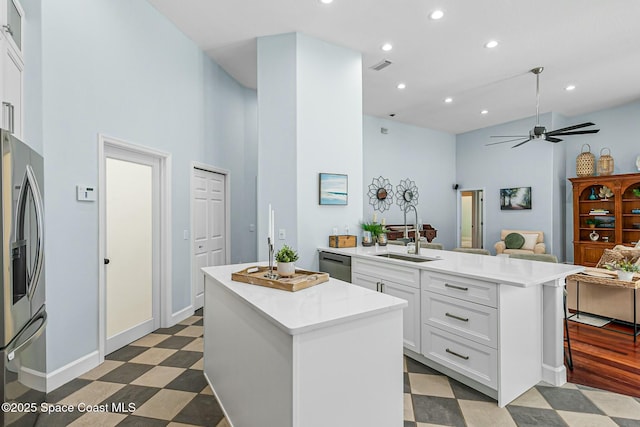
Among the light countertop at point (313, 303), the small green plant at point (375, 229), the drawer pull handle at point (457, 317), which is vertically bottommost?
the drawer pull handle at point (457, 317)

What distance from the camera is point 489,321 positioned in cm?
222

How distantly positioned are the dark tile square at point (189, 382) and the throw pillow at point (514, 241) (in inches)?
265

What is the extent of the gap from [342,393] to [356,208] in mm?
3025

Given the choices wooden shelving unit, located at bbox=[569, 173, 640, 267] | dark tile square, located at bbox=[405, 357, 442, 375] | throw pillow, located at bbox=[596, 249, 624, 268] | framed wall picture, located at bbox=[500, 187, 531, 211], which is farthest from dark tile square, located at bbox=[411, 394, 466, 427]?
framed wall picture, located at bbox=[500, 187, 531, 211]

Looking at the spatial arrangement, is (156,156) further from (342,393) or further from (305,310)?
(342,393)

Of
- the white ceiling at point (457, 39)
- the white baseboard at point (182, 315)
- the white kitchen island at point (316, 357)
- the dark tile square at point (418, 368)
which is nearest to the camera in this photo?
the white kitchen island at point (316, 357)

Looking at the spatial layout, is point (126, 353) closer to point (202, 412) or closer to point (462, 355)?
point (202, 412)

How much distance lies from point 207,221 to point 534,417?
156 inches

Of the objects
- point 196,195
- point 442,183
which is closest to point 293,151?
point 196,195

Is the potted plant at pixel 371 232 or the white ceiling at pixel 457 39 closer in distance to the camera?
the white ceiling at pixel 457 39

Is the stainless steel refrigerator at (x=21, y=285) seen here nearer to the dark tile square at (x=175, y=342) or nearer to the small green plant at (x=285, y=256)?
the dark tile square at (x=175, y=342)

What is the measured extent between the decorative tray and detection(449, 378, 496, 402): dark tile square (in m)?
1.33

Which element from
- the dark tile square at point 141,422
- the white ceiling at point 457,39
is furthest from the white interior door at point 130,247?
the white ceiling at point 457,39

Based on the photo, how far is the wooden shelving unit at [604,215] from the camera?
6.13 meters
